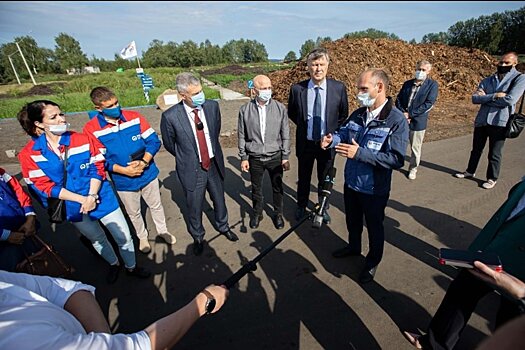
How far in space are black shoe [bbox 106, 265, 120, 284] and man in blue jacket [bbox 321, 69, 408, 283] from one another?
116 inches

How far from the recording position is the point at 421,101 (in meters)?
4.83

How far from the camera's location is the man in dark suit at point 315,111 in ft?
11.5

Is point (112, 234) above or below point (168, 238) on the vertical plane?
above

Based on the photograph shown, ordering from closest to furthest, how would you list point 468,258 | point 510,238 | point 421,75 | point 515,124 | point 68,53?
point 468,258 → point 510,238 → point 515,124 → point 421,75 → point 68,53

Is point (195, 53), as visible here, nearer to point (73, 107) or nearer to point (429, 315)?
point (73, 107)

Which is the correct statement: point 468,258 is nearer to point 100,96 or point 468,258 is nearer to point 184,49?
point 100,96

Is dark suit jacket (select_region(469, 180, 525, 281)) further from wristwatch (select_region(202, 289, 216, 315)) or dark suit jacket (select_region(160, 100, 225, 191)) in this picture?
dark suit jacket (select_region(160, 100, 225, 191))

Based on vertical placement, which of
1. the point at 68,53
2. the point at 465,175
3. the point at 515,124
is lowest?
the point at 465,175

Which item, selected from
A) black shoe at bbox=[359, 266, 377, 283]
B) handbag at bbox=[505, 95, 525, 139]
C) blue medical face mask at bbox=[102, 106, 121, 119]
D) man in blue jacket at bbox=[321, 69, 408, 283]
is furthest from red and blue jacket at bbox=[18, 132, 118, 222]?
handbag at bbox=[505, 95, 525, 139]

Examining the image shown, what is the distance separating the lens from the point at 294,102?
12.4 ft

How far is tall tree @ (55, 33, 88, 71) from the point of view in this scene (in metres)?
57.3

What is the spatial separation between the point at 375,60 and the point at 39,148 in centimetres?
1496

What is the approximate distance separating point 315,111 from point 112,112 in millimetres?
2563

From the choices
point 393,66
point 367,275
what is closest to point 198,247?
point 367,275
